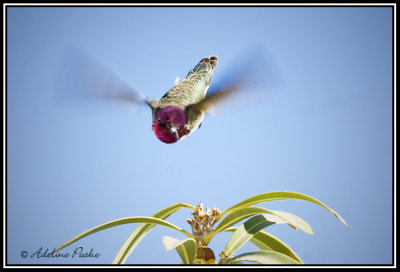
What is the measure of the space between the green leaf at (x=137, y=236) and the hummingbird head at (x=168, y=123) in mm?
826

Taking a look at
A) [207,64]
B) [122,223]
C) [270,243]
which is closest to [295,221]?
[270,243]

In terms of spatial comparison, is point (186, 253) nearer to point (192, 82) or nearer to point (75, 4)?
point (192, 82)

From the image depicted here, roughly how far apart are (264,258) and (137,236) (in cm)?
74

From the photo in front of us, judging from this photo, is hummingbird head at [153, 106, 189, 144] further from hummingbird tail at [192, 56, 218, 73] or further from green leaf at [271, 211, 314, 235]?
hummingbird tail at [192, 56, 218, 73]

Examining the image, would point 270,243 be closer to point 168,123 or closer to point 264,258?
point 264,258

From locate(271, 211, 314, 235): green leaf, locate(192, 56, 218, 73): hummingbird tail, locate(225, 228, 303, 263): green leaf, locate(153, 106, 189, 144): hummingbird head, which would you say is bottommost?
locate(225, 228, 303, 263): green leaf

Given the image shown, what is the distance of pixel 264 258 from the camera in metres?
1.64

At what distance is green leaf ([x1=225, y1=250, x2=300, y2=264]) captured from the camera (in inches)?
62.9

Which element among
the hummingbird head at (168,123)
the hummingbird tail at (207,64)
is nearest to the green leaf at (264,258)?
the hummingbird head at (168,123)

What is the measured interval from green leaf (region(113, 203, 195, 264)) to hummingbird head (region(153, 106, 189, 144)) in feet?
2.71

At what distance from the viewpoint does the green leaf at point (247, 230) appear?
1.75 meters

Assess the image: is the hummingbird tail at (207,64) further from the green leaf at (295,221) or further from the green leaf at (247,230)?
the green leaf at (295,221)

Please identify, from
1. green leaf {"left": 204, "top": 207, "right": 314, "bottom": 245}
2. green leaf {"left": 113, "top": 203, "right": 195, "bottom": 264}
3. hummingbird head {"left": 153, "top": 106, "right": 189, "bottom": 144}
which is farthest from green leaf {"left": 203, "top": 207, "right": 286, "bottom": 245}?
hummingbird head {"left": 153, "top": 106, "right": 189, "bottom": 144}

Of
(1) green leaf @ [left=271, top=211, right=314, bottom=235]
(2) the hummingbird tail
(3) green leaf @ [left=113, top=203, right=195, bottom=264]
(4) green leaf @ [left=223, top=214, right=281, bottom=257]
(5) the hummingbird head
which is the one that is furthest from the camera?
(2) the hummingbird tail
